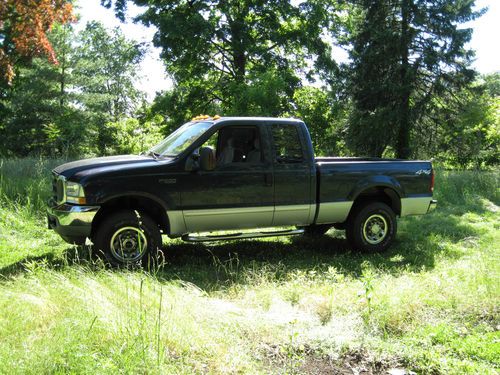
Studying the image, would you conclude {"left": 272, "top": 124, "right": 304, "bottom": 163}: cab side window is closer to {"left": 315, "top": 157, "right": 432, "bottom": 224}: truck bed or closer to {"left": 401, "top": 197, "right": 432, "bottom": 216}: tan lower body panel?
{"left": 315, "top": 157, "right": 432, "bottom": 224}: truck bed

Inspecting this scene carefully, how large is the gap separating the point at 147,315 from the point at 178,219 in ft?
9.35

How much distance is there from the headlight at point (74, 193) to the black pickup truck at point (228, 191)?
0.02m

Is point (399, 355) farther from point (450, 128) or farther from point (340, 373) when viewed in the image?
point (450, 128)

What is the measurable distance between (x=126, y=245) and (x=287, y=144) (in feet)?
9.02

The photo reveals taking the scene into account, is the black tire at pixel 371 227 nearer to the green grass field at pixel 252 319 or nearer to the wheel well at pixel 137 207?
the green grass field at pixel 252 319

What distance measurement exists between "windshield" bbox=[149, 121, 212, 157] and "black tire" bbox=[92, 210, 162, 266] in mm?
1093

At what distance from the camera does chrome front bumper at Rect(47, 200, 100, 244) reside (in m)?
6.08

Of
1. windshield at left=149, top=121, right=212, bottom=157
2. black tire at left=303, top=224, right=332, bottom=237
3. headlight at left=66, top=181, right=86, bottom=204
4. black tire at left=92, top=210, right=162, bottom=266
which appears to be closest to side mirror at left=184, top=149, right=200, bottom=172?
windshield at left=149, top=121, right=212, bottom=157

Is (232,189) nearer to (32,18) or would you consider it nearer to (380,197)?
(380,197)

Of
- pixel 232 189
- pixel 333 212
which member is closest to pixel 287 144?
pixel 232 189

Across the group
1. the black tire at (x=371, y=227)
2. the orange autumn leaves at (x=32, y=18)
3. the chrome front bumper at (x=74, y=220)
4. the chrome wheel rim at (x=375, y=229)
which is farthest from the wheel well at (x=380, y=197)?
the orange autumn leaves at (x=32, y=18)

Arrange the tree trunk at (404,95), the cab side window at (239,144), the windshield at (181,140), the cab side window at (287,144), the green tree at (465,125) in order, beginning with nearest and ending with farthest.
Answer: the windshield at (181,140), the cab side window at (239,144), the cab side window at (287,144), the tree trunk at (404,95), the green tree at (465,125)

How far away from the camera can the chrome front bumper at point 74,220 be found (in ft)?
19.9

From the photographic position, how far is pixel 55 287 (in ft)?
14.5
